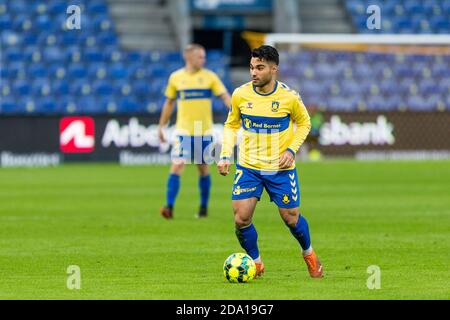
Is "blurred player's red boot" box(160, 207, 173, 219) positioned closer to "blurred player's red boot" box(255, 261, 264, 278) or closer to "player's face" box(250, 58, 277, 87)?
"blurred player's red boot" box(255, 261, 264, 278)

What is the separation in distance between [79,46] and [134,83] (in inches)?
80.8

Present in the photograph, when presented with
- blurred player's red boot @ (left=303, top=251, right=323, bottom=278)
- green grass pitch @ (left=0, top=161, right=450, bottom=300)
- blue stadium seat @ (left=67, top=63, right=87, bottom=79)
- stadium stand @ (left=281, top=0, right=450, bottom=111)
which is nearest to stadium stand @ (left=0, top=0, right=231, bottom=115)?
blue stadium seat @ (left=67, top=63, right=87, bottom=79)

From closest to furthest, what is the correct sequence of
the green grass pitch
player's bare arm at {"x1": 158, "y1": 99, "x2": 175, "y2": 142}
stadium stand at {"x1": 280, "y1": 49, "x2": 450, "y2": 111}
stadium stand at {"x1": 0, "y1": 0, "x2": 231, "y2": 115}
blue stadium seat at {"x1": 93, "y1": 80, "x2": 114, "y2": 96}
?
the green grass pitch < player's bare arm at {"x1": 158, "y1": 99, "x2": 175, "y2": 142} < stadium stand at {"x1": 0, "y1": 0, "x2": 231, "y2": 115} < blue stadium seat at {"x1": 93, "y1": 80, "x2": 114, "y2": 96} < stadium stand at {"x1": 280, "y1": 49, "x2": 450, "y2": 111}

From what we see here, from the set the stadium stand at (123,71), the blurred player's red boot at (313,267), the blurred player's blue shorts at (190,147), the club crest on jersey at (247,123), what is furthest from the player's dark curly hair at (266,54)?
the stadium stand at (123,71)

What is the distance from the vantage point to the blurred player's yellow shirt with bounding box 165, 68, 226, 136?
16875 mm

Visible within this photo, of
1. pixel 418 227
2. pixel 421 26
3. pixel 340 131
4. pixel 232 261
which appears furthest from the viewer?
pixel 421 26

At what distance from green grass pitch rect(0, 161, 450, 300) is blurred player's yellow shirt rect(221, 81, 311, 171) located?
1051 mm

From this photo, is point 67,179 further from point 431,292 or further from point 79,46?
point 431,292

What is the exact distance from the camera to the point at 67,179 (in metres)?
24.6

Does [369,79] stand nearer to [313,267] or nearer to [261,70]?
[313,267]

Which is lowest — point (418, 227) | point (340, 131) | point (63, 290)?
point (340, 131)

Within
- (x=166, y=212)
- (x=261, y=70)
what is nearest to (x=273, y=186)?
(x=261, y=70)

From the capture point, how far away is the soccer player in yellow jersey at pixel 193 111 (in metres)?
16.6

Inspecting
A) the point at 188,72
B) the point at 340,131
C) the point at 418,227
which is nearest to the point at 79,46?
the point at 340,131
